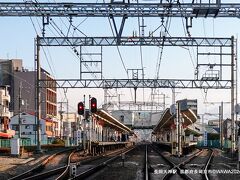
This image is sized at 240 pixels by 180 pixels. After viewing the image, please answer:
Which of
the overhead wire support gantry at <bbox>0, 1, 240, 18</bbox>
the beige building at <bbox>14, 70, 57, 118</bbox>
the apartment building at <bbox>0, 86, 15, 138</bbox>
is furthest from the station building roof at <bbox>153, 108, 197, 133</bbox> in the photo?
the beige building at <bbox>14, 70, 57, 118</bbox>

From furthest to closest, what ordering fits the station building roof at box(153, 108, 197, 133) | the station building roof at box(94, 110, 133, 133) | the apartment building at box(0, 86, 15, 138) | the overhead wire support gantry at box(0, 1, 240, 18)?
the apartment building at box(0, 86, 15, 138)
the station building roof at box(94, 110, 133, 133)
the station building roof at box(153, 108, 197, 133)
the overhead wire support gantry at box(0, 1, 240, 18)

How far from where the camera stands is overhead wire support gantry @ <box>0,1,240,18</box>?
24.3m

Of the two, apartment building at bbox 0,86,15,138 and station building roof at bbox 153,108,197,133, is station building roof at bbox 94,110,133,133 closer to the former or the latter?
station building roof at bbox 153,108,197,133

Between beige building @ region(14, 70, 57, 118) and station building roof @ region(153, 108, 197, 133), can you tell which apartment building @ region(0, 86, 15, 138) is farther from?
station building roof @ region(153, 108, 197, 133)

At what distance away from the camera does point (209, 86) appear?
41219 mm

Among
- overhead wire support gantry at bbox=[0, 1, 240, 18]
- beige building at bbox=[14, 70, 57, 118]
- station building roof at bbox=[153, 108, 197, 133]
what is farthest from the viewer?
beige building at bbox=[14, 70, 57, 118]

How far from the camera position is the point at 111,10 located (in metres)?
24.8

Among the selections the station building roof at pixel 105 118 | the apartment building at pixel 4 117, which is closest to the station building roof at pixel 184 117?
the station building roof at pixel 105 118

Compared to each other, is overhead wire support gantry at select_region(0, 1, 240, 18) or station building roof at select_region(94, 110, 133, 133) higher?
overhead wire support gantry at select_region(0, 1, 240, 18)

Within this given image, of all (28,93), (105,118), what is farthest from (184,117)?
(28,93)

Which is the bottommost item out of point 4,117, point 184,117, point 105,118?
point 4,117

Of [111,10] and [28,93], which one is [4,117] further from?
[111,10]

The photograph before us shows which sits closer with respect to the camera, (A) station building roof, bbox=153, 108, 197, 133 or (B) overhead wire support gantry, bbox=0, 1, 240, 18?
(B) overhead wire support gantry, bbox=0, 1, 240, 18

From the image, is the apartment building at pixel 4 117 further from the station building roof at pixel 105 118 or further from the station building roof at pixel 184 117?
the station building roof at pixel 184 117
